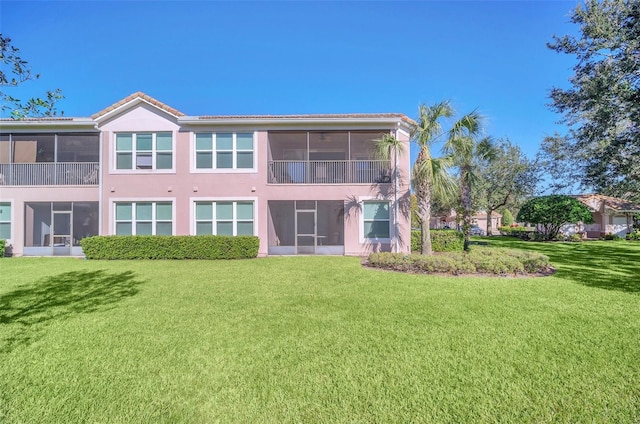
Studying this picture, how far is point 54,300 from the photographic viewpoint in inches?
260

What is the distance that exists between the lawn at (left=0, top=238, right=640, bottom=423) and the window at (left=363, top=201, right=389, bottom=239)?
21.7ft

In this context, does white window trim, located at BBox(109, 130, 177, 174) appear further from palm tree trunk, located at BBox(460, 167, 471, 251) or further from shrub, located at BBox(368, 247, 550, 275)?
palm tree trunk, located at BBox(460, 167, 471, 251)

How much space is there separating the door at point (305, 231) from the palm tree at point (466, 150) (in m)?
7.11

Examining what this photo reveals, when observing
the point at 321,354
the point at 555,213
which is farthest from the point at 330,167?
the point at 555,213

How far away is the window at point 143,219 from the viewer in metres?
14.1

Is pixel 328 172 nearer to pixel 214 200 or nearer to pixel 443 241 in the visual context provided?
pixel 214 200

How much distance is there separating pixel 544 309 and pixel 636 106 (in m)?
10.5

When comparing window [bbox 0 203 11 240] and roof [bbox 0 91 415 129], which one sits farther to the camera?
window [bbox 0 203 11 240]

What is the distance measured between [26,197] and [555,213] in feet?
118

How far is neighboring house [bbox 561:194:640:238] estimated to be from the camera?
29938 mm

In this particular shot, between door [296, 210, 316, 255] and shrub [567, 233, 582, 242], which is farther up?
door [296, 210, 316, 255]

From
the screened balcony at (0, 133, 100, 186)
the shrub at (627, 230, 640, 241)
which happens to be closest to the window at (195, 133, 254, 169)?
the screened balcony at (0, 133, 100, 186)

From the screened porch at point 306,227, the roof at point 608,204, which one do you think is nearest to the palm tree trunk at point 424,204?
the screened porch at point 306,227

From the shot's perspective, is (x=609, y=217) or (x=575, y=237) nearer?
(x=575, y=237)
